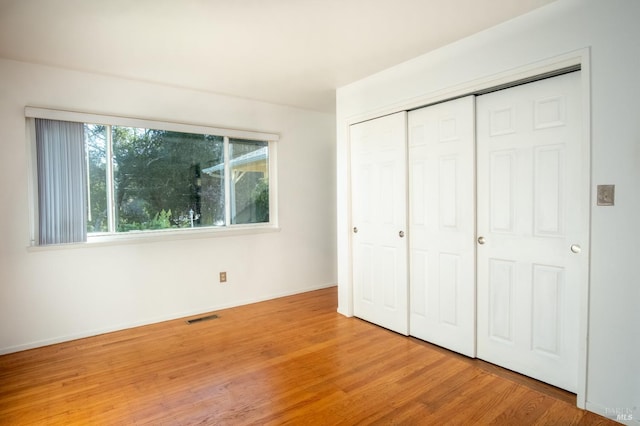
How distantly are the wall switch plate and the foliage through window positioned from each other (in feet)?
11.5

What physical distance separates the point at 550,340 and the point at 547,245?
642 mm

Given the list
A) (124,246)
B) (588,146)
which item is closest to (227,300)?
(124,246)

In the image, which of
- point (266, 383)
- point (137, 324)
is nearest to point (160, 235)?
point (137, 324)

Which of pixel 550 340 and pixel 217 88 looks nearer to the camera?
pixel 550 340

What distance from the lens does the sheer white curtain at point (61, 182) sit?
3139 mm

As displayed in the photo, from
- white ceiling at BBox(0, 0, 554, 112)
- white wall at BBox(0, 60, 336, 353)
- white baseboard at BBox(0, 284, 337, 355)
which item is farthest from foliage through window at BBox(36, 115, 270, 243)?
white baseboard at BBox(0, 284, 337, 355)

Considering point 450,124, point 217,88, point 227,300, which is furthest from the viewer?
point 227,300

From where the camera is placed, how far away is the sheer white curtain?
314 cm

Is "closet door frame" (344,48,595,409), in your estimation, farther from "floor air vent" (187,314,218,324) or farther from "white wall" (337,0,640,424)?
"floor air vent" (187,314,218,324)

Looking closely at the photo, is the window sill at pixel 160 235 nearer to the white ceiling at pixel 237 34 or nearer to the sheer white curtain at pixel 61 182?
the sheer white curtain at pixel 61 182

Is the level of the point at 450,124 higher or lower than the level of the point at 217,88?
lower

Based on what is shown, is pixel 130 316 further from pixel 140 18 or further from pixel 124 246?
pixel 140 18

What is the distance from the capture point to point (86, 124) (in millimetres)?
3377

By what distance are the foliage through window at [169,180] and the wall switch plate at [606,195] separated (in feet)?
11.5
